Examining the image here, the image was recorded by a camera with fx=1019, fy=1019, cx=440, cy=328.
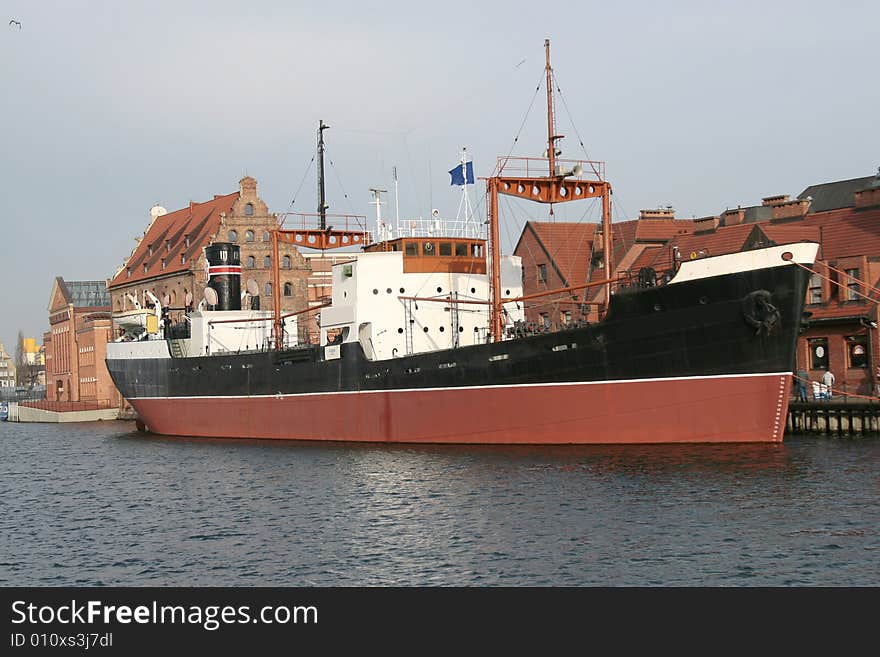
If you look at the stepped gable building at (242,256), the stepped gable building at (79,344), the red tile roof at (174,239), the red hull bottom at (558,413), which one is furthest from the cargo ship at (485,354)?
the stepped gable building at (79,344)

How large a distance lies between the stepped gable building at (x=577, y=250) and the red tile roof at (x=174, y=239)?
21254 mm

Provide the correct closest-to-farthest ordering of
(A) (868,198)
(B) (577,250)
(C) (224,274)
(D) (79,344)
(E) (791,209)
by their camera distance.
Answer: (A) (868,198), (E) (791,209), (C) (224,274), (B) (577,250), (D) (79,344)

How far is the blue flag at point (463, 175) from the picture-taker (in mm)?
34344

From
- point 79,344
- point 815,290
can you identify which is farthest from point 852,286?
point 79,344

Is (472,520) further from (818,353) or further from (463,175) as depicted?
(818,353)

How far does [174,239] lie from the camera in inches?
2746

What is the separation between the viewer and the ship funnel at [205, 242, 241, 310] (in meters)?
45.7

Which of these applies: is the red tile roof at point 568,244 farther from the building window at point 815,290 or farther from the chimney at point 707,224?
the building window at point 815,290

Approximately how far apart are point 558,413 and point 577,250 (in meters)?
24.7

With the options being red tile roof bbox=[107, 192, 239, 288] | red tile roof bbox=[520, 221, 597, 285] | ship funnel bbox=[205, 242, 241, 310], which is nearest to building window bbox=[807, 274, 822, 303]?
red tile roof bbox=[520, 221, 597, 285]

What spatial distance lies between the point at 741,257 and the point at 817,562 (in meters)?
11.8
